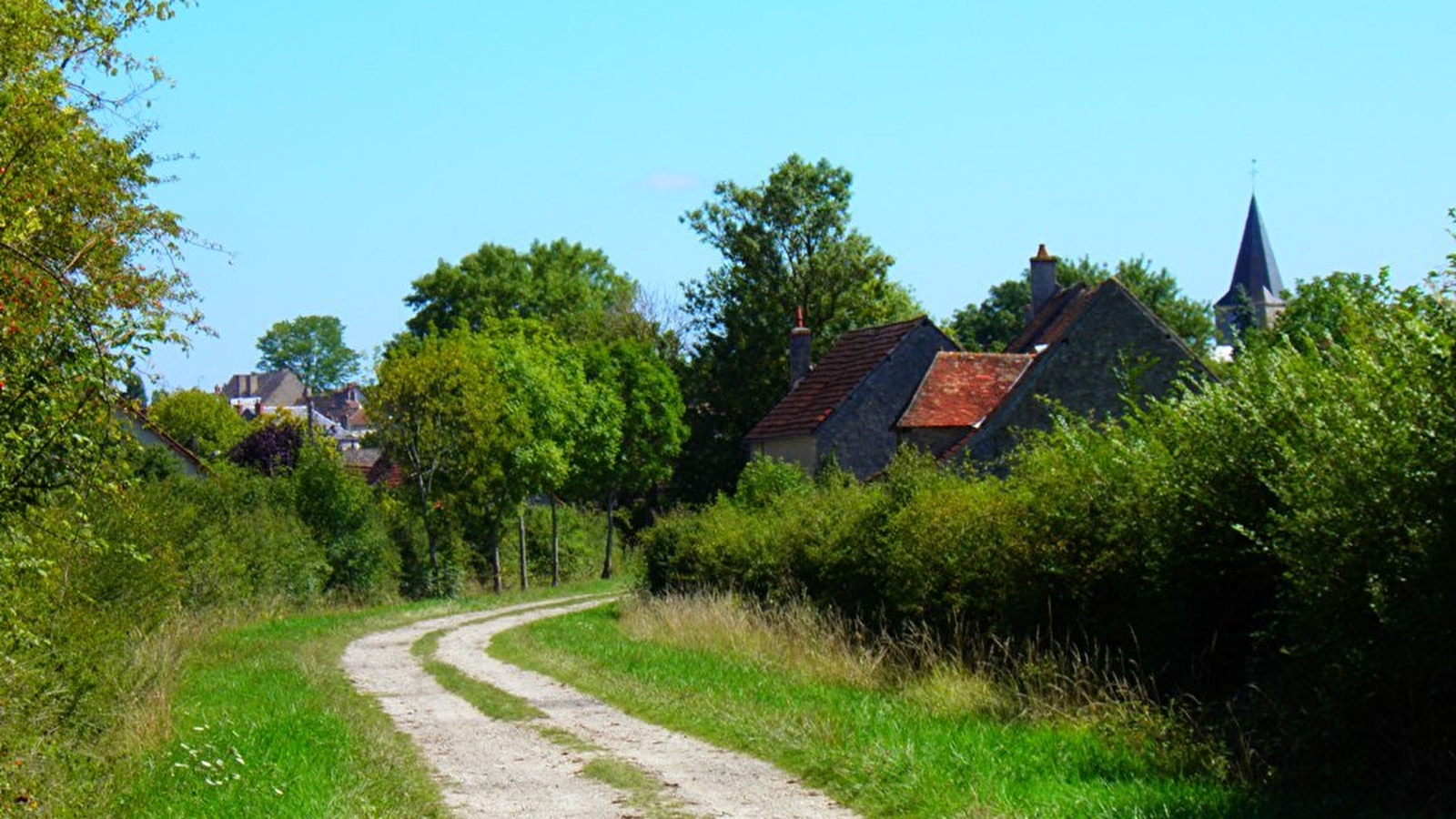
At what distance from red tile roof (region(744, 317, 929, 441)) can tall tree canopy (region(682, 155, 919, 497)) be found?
14.7 metres

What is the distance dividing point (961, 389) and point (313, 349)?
155742 mm

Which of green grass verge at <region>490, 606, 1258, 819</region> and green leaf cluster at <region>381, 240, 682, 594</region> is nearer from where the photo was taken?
green grass verge at <region>490, 606, 1258, 819</region>

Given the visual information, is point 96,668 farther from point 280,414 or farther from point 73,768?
point 280,414

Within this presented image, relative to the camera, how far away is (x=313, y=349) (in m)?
184

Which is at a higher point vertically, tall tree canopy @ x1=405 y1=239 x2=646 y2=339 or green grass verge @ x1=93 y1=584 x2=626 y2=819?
tall tree canopy @ x1=405 y1=239 x2=646 y2=339

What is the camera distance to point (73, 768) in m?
13.2

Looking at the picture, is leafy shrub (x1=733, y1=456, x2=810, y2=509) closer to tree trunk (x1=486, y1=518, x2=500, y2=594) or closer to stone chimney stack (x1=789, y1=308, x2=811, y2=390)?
tree trunk (x1=486, y1=518, x2=500, y2=594)

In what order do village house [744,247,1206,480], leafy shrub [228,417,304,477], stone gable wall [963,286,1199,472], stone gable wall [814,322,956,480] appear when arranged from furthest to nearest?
leafy shrub [228,417,304,477] → stone gable wall [814,322,956,480] → village house [744,247,1206,480] → stone gable wall [963,286,1199,472]

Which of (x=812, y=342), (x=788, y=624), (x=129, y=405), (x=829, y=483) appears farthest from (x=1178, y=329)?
(x=129, y=405)

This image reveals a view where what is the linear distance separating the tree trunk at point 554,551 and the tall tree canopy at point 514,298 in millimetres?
23528

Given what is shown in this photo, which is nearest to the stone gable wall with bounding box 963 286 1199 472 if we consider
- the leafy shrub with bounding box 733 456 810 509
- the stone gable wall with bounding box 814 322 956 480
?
the leafy shrub with bounding box 733 456 810 509

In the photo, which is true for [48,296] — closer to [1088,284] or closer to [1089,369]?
[1089,369]

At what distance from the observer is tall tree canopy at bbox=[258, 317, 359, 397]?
184m

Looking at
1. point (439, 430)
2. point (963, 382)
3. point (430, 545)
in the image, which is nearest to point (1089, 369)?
point (963, 382)
